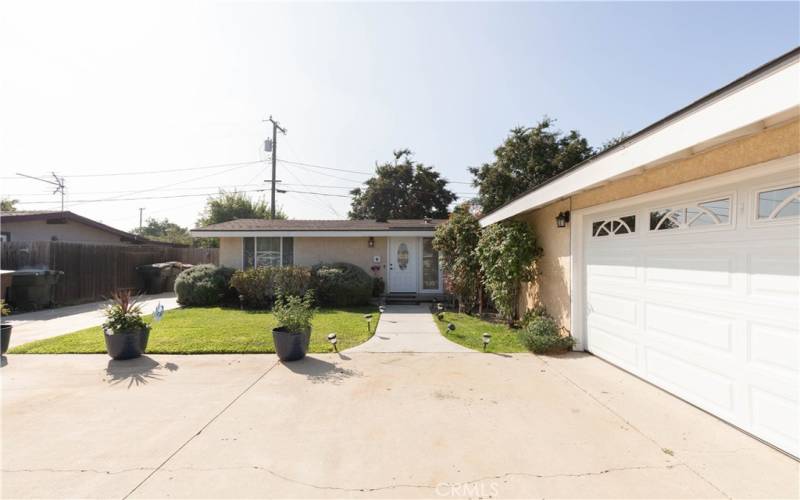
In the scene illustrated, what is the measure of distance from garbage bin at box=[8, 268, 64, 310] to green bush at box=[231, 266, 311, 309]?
5719 mm

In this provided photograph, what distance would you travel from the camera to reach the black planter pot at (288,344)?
546cm

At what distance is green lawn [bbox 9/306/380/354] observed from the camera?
614 centimetres

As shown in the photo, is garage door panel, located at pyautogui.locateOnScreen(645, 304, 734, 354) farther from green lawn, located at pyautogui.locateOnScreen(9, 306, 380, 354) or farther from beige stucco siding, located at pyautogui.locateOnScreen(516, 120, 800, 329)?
green lawn, located at pyautogui.locateOnScreen(9, 306, 380, 354)

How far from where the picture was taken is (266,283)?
10.7m

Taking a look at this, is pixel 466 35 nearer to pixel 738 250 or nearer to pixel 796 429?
pixel 738 250

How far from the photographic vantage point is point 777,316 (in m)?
2.95

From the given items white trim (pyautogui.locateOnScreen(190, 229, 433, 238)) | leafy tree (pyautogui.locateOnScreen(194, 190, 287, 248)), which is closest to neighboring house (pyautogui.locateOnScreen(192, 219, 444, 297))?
white trim (pyautogui.locateOnScreen(190, 229, 433, 238))

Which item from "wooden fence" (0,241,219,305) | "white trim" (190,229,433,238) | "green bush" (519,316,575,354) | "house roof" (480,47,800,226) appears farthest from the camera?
"white trim" (190,229,433,238)

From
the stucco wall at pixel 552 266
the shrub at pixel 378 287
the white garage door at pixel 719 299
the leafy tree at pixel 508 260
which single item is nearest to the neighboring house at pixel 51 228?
the shrub at pixel 378 287

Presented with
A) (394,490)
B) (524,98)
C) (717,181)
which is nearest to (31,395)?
(394,490)

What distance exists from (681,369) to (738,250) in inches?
59.5

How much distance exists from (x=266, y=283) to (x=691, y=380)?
33.1 feet

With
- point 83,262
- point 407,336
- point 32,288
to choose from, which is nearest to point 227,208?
point 83,262

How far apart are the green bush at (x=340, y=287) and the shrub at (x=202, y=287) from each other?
9.68ft
